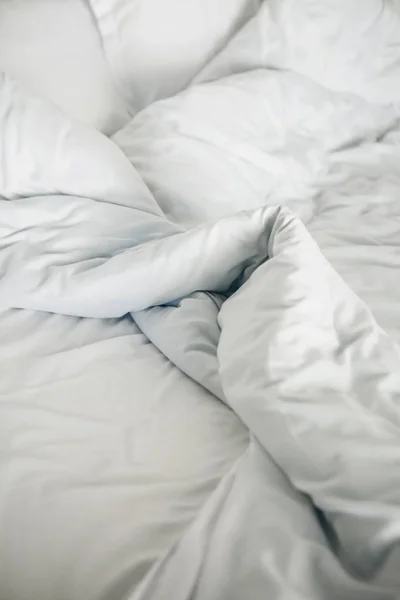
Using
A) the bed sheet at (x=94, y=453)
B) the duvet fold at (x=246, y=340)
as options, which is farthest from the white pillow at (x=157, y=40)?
the bed sheet at (x=94, y=453)

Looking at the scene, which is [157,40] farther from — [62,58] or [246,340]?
[246,340]

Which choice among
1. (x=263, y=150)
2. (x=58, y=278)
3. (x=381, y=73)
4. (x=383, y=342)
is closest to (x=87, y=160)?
(x=58, y=278)

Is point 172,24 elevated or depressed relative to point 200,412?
elevated

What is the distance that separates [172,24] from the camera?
130 centimetres

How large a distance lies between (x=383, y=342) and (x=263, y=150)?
601 mm

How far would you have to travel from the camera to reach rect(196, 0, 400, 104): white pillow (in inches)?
51.1

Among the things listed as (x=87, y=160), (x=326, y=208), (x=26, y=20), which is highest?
(x=26, y=20)

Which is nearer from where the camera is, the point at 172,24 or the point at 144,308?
the point at 144,308

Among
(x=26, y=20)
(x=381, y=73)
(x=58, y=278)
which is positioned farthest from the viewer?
(x=381, y=73)

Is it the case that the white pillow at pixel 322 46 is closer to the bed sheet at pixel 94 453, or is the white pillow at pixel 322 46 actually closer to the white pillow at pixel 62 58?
the white pillow at pixel 62 58

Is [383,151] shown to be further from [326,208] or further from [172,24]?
[172,24]

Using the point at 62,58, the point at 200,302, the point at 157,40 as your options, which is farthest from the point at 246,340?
the point at 157,40

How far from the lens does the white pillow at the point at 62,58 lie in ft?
3.58

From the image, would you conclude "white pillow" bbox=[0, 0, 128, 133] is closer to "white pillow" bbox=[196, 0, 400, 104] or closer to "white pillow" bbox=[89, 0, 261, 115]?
"white pillow" bbox=[89, 0, 261, 115]
